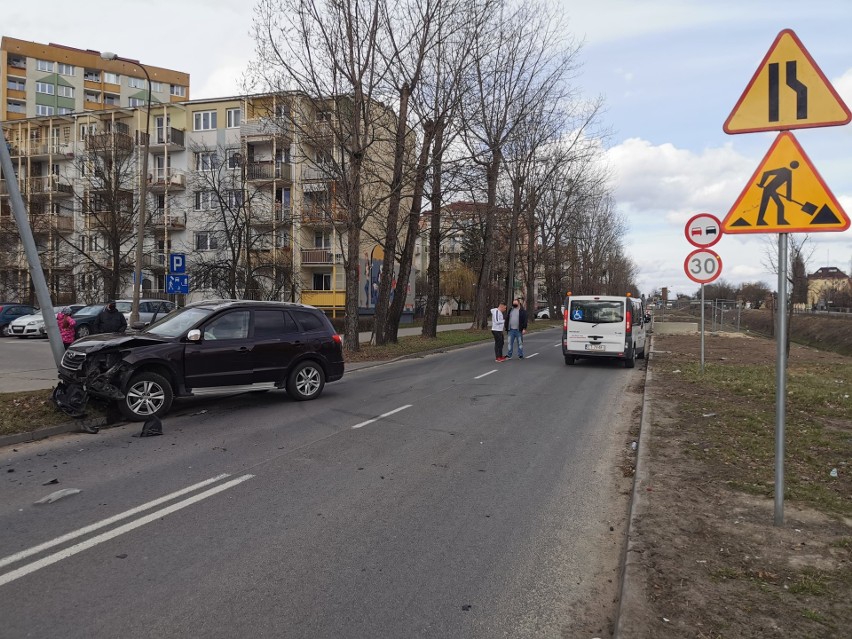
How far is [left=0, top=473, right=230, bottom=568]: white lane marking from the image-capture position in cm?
409

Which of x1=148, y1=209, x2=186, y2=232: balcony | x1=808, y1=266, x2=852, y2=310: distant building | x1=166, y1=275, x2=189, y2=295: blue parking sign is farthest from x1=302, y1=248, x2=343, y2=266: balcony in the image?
x1=808, y1=266, x2=852, y2=310: distant building

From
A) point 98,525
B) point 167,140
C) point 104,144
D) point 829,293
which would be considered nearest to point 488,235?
point 104,144

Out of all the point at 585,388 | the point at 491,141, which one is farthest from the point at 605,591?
the point at 491,141

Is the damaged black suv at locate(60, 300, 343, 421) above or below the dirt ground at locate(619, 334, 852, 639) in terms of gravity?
above

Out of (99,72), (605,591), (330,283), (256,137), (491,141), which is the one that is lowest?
(605,591)

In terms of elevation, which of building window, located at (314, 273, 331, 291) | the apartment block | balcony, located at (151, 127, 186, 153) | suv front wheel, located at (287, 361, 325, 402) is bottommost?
suv front wheel, located at (287, 361, 325, 402)

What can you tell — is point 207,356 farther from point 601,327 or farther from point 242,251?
point 242,251

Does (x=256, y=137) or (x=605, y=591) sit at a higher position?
(x=256, y=137)

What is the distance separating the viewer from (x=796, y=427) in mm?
7824

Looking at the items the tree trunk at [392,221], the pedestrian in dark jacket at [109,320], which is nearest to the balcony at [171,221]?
the tree trunk at [392,221]

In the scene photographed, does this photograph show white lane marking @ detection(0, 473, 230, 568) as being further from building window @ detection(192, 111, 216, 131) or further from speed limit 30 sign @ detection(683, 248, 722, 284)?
building window @ detection(192, 111, 216, 131)

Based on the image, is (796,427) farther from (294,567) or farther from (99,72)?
(99,72)

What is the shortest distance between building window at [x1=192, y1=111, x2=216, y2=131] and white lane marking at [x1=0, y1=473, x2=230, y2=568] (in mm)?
43983

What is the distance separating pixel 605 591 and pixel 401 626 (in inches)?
51.3
